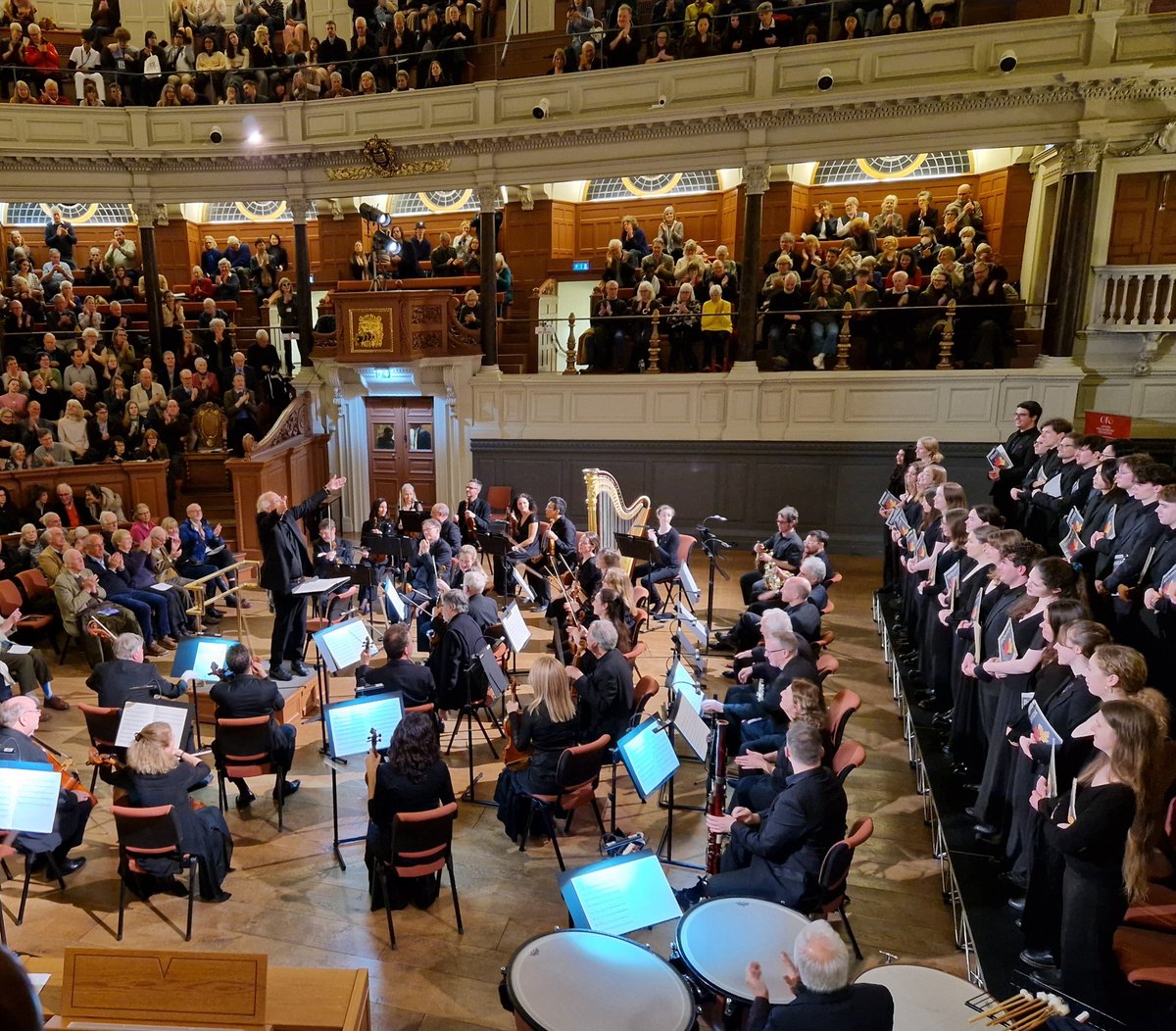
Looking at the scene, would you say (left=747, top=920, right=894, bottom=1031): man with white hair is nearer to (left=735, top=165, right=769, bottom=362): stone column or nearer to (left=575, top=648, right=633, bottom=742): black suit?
(left=575, top=648, right=633, bottom=742): black suit

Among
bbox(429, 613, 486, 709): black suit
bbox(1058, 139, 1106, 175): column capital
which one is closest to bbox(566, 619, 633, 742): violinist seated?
bbox(429, 613, 486, 709): black suit

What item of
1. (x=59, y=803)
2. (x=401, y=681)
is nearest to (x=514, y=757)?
(x=401, y=681)

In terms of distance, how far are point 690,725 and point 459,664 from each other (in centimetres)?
244

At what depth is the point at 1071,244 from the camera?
10.7 m

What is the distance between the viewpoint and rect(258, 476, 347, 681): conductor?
735 cm

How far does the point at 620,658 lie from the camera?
565 centimetres

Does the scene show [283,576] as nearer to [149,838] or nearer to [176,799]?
[176,799]

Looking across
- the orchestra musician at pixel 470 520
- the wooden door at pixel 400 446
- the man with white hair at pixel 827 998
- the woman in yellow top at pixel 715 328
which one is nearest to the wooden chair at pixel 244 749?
the man with white hair at pixel 827 998

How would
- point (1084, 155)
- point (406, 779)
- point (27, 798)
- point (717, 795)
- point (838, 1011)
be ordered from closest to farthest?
1. point (838, 1011)
2. point (27, 798)
3. point (717, 795)
4. point (406, 779)
5. point (1084, 155)

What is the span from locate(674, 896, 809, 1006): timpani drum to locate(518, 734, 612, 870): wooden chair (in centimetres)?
145

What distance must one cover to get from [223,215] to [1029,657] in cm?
1819

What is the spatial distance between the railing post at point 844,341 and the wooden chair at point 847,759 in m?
8.14

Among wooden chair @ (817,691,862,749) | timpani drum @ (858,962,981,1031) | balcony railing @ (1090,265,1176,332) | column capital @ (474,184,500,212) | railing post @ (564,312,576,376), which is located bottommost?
timpani drum @ (858,962,981,1031)

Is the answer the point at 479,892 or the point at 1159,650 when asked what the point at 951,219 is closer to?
the point at 1159,650
